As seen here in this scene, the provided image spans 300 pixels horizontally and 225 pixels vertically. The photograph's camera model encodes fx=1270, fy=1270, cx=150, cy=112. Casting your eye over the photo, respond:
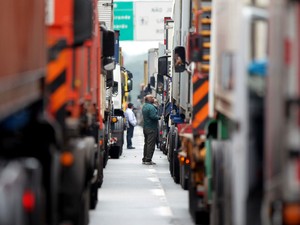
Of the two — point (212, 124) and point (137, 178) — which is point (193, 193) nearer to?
point (212, 124)

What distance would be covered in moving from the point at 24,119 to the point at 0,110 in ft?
6.90

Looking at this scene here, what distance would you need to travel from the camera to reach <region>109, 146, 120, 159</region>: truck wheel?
1395 inches

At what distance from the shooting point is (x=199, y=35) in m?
15.2

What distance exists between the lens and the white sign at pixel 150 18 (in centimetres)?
5494

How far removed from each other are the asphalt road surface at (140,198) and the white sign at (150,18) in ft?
75.2

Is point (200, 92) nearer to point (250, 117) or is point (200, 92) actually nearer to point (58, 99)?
point (58, 99)

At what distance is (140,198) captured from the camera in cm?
2167

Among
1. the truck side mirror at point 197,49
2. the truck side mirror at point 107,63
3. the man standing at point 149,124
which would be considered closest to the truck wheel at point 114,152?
the man standing at point 149,124

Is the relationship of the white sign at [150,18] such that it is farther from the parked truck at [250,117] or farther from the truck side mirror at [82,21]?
the truck side mirror at [82,21]

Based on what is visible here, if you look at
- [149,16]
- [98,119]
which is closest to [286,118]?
[98,119]

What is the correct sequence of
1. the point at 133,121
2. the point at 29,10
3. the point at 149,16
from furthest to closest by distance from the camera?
the point at 149,16, the point at 133,121, the point at 29,10

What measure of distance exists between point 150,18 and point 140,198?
34.0 metres

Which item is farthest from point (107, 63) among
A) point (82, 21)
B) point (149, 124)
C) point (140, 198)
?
point (149, 124)

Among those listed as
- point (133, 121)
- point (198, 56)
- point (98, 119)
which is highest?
point (198, 56)
